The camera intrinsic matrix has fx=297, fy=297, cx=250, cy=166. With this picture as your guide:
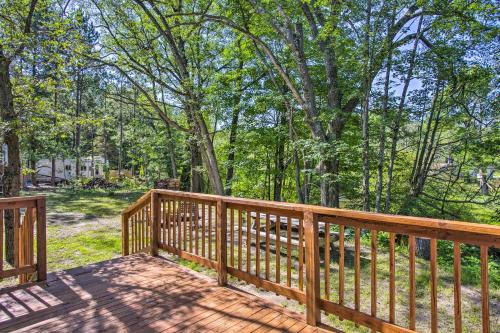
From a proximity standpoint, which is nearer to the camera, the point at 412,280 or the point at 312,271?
the point at 412,280

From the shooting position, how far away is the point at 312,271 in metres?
2.46

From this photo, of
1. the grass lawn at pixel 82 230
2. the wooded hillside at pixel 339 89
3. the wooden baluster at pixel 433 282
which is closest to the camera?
the wooden baluster at pixel 433 282

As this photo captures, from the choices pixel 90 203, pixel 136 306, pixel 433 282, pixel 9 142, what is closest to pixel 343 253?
pixel 433 282

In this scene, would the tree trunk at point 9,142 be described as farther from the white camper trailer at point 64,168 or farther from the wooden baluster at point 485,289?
the white camper trailer at point 64,168

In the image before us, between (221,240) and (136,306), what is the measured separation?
1047 millimetres

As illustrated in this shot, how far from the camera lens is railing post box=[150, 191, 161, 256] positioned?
4.37 meters

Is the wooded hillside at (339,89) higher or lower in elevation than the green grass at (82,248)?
higher

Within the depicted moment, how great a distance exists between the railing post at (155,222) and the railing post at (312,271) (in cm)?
263

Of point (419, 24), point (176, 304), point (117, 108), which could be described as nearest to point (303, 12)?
point (419, 24)

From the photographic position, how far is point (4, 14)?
18.2 feet

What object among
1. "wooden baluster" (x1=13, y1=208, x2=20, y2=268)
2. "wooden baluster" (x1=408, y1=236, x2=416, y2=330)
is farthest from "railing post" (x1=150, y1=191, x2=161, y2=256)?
"wooden baluster" (x1=408, y1=236, x2=416, y2=330)

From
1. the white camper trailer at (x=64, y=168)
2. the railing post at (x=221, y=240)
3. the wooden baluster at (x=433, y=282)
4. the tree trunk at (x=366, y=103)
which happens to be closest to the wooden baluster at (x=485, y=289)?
the wooden baluster at (x=433, y=282)

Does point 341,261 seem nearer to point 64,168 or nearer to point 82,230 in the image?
point 82,230

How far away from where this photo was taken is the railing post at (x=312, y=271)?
2.46 m
